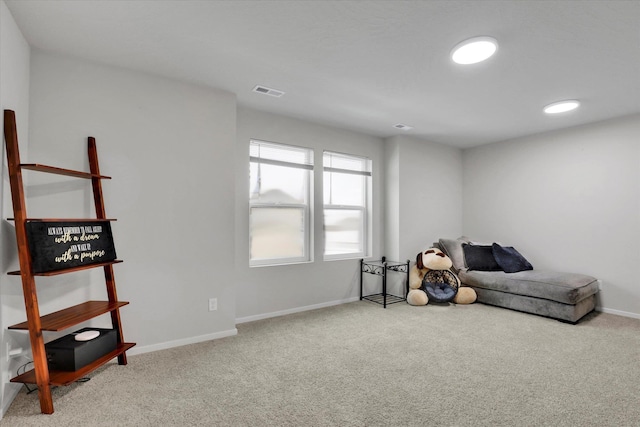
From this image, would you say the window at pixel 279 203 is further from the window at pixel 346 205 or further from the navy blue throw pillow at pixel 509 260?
the navy blue throw pillow at pixel 509 260

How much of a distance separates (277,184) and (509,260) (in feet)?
10.8

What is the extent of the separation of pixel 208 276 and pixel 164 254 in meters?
0.45

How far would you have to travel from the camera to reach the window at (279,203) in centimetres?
375

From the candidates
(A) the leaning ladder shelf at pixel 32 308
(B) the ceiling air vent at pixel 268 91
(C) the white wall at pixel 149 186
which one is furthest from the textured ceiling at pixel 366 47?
(A) the leaning ladder shelf at pixel 32 308

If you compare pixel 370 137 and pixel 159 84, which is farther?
pixel 370 137

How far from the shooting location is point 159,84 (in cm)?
285

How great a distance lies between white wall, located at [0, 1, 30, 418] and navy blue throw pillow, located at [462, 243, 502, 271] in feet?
15.8

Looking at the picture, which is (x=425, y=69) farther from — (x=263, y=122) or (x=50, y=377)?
(x=50, y=377)

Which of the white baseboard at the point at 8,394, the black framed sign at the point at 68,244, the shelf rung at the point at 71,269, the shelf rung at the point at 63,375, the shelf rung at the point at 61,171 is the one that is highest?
the shelf rung at the point at 61,171

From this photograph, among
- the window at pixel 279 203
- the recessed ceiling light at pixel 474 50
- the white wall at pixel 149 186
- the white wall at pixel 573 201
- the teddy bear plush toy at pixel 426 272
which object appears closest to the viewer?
the recessed ceiling light at pixel 474 50

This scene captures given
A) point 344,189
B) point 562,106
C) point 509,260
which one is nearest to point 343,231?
point 344,189

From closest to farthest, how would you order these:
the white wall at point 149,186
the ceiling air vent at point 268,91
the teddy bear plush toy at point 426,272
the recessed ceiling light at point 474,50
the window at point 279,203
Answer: the recessed ceiling light at point 474,50 < the white wall at point 149,186 < the ceiling air vent at point 268,91 < the window at point 279,203 < the teddy bear plush toy at point 426,272

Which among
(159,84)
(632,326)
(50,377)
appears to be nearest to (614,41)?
(632,326)

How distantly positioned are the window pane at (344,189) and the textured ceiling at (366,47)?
111 centimetres
